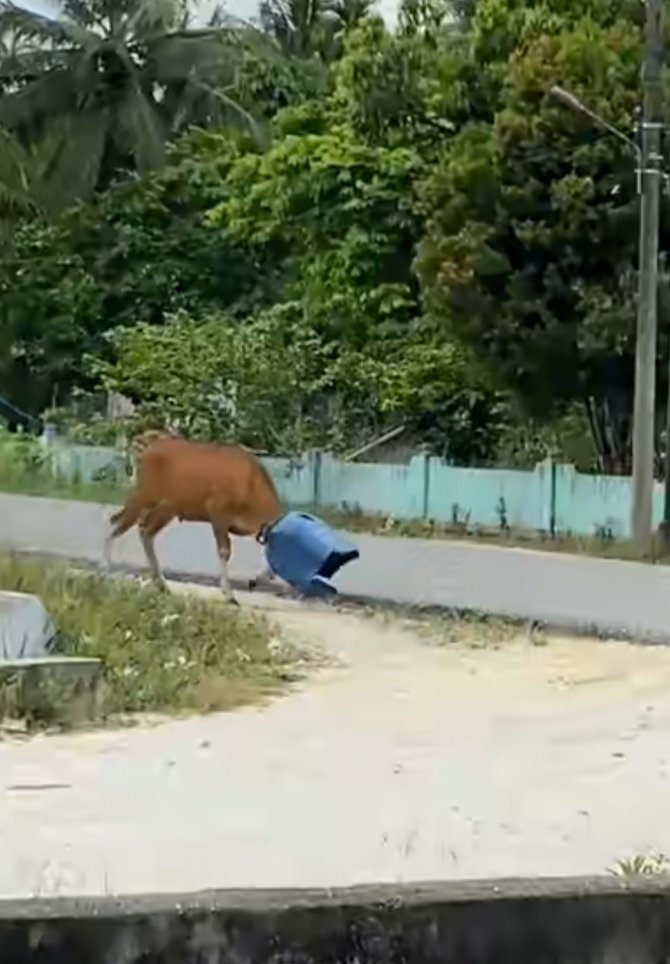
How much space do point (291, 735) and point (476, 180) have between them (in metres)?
18.3

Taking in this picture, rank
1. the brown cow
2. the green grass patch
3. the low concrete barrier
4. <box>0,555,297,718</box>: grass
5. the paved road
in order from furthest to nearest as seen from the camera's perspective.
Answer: the green grass patch, the brown cow, the paved road, <box>0,555,297,718</box>: grass, the low concrete barrier

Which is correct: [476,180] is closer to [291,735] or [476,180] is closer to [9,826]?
[291,735]

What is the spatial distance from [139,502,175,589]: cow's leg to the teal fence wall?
25.6 feet

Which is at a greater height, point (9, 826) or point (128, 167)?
point (128, 167)

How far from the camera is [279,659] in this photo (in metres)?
14.5

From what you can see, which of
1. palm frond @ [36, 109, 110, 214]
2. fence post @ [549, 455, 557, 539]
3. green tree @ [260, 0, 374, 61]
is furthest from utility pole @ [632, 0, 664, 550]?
palm frond @ [36, 109, 110, 214]


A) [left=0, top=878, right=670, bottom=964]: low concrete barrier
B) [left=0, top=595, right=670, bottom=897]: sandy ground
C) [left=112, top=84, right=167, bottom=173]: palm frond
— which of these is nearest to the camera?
[left=0, top=878, right=670, bottom=964]: low concrete barrier

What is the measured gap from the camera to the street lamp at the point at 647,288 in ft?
75.0

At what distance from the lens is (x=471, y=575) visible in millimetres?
20641

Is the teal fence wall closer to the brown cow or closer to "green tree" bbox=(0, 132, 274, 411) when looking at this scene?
the brown cow

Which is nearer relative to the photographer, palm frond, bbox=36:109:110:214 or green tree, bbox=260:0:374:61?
palm frond, bbox=36:109:110:214

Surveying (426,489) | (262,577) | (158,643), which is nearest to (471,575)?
(262,577)

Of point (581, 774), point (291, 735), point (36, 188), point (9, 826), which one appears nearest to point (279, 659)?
point (291, 735)

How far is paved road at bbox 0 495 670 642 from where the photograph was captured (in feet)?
58.4
